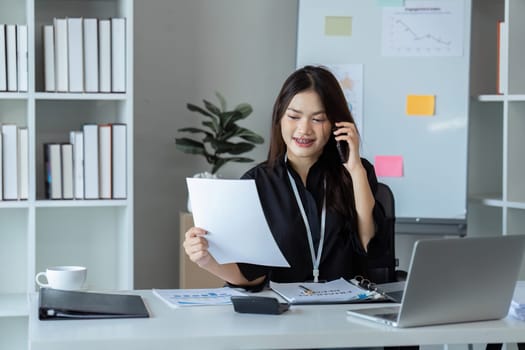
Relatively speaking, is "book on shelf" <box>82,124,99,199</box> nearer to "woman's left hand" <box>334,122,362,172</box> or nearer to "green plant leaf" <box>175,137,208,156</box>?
"green plant leaf" <box>175,137,208,156</box>

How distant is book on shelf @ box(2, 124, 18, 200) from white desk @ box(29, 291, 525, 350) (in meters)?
1.36

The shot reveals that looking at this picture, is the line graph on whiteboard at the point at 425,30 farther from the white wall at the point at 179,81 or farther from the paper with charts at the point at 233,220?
the paper with charts at the point at 233,220

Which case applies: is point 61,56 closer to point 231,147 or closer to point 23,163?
point 23,163

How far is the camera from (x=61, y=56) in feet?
10.7

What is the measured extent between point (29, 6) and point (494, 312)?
2.06 metres

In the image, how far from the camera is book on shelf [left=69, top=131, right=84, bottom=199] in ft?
10.8

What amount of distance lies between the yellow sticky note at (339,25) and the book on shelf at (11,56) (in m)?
1.31

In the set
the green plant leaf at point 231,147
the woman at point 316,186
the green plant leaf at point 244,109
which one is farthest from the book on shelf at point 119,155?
the woman at point 316,186

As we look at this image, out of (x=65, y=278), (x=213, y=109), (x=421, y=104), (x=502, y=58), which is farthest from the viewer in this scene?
(x=421, y=104)

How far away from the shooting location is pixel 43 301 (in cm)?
193

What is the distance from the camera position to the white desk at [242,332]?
170cm

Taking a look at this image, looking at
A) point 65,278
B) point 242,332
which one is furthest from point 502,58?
point 242,332

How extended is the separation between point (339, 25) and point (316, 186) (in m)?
1.29

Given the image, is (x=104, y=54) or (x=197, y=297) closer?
(x=197, y=297)
